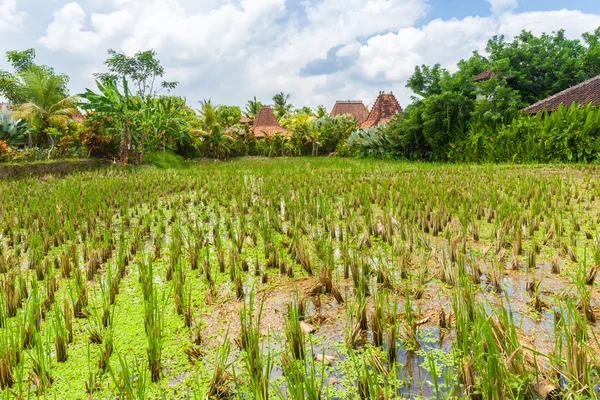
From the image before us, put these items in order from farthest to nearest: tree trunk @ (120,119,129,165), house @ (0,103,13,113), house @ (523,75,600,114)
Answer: house @ (0,103,13,113), tree trunk @ (120,119,129,165), house @ (523,75,600,114)

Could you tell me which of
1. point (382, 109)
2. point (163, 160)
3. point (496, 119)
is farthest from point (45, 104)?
point (382, 109)

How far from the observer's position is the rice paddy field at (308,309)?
4.34ft

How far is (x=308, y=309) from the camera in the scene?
1991 millimetres

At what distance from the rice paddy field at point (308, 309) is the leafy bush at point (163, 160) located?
310 inches

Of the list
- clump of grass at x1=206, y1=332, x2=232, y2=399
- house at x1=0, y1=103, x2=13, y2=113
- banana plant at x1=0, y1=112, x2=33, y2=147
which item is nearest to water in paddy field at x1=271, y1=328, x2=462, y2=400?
clump of grass at x1=206, y1=332, x2=232, y2=399

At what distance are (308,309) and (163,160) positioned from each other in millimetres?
11581

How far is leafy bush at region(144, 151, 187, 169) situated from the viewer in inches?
474

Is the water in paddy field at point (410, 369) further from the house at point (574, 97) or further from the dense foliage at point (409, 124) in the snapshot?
the house at point (574, 97)

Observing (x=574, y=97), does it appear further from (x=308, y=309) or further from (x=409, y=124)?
(x=308, y=309)

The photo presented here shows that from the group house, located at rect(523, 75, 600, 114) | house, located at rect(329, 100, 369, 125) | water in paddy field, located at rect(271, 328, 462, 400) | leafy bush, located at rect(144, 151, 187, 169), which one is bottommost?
water in paddy field, located at rect(271, 328, 462, 400)

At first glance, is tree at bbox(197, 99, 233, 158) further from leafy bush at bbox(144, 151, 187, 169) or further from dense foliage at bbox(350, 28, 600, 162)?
dense foliage at bbox(350, 28, 600, 162)

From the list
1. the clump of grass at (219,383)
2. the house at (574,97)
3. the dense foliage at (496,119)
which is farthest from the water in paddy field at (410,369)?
the house at (574,97)

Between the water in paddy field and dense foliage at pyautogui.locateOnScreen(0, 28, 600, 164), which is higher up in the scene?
dense foliage at pyautogui.locateOnScreen(0, 28, 600, 164)

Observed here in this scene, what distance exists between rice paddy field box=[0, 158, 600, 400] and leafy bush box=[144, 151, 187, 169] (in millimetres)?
7886
